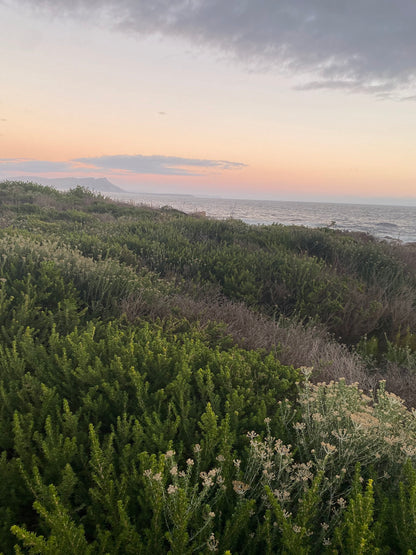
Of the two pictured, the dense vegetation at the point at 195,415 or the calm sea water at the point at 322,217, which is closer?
the dense vegetation at the point at 195,415

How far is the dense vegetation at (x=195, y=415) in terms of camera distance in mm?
1535

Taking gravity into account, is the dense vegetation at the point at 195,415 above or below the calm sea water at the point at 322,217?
below

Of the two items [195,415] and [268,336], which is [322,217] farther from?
[195,415]

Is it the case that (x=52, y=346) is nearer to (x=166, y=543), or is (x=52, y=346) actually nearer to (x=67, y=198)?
(x=166, y=543)

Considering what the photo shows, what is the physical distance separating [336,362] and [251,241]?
6.14 m

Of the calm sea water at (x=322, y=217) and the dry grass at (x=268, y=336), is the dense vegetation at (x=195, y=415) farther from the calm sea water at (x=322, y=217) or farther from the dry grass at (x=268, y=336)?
the calm sea water at (x=322, y=217)

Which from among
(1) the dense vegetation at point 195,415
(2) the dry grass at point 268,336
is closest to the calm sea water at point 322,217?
(1) the dense vegetation at point 195,415

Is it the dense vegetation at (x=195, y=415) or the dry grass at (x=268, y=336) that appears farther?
the dry grass at (x=268, y=336)

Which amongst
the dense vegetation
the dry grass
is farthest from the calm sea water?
the dry grass

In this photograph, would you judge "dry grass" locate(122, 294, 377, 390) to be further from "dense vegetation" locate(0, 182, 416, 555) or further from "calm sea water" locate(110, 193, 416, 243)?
"calm sea water" locate(110, 193, 416, 243)

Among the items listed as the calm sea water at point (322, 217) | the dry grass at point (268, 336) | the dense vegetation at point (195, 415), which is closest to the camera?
the dense vegetation at point (195, 415)

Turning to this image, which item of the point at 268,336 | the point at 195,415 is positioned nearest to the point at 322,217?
the point at 268,336

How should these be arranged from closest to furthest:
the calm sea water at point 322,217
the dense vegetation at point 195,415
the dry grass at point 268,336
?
1. the dense vegetation at point 195,415
2. the dry grass at point 268,336
3. the calm sea water at point 322,217

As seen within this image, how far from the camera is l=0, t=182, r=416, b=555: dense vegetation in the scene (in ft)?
5.04
